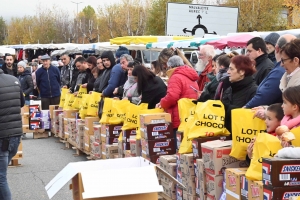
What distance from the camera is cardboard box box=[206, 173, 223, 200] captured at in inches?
224

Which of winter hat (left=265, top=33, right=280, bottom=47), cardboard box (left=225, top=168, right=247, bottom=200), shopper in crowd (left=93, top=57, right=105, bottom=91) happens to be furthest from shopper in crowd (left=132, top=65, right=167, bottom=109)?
cardboard box (left=225, top=168, right=247, bottom=200)

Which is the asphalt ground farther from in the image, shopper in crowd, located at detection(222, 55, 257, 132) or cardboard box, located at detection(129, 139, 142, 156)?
shopper in crowd, located at detection(222, 55, 257, 132)

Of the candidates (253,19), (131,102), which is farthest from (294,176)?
(253,19)

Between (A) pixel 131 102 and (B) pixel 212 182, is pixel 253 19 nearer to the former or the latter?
(A) pixel 131 102

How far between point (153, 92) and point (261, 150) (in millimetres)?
4057

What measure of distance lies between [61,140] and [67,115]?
1003 mm

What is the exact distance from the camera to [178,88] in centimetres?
779

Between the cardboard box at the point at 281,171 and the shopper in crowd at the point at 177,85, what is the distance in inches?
145

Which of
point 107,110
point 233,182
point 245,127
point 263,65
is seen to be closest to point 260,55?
point 263,65

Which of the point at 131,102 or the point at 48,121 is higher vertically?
the point at 131,102

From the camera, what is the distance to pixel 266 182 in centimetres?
424

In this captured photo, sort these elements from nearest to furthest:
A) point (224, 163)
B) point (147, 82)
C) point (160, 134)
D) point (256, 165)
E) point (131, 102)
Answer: point (256, 165), point (224, 163), point (160, 134), point (147, 82), point (131, 102)

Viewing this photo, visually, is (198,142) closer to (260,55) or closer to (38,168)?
(260,55)

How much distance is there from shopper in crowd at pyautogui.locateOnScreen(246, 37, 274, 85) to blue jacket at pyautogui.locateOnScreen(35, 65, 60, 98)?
899cm
